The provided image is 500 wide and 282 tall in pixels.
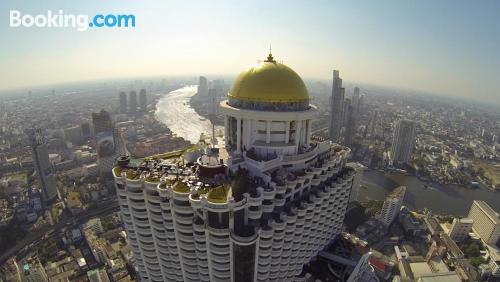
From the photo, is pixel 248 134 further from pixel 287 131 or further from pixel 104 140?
pixel 104 140

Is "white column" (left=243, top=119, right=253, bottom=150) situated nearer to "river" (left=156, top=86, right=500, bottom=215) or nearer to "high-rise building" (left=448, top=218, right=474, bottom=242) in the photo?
"high-rise building" (left=448, top=218, right=474, bottom=242)

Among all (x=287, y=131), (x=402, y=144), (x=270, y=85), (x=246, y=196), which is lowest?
(x=402, y=144)

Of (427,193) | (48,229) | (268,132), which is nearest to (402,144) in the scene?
(427,193)

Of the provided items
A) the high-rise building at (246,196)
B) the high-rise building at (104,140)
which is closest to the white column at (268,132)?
the high-rise building at (246,196)

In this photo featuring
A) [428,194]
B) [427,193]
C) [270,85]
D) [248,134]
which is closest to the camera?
[270,85]

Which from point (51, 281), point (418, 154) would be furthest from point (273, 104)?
point (418, 154)

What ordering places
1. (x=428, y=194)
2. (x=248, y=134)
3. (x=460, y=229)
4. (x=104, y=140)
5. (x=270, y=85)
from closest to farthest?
(x=270, y=85) → (x=248, y=134) → (x=460, y=229) → (x=104, y=140) → (x=428, y=194)
